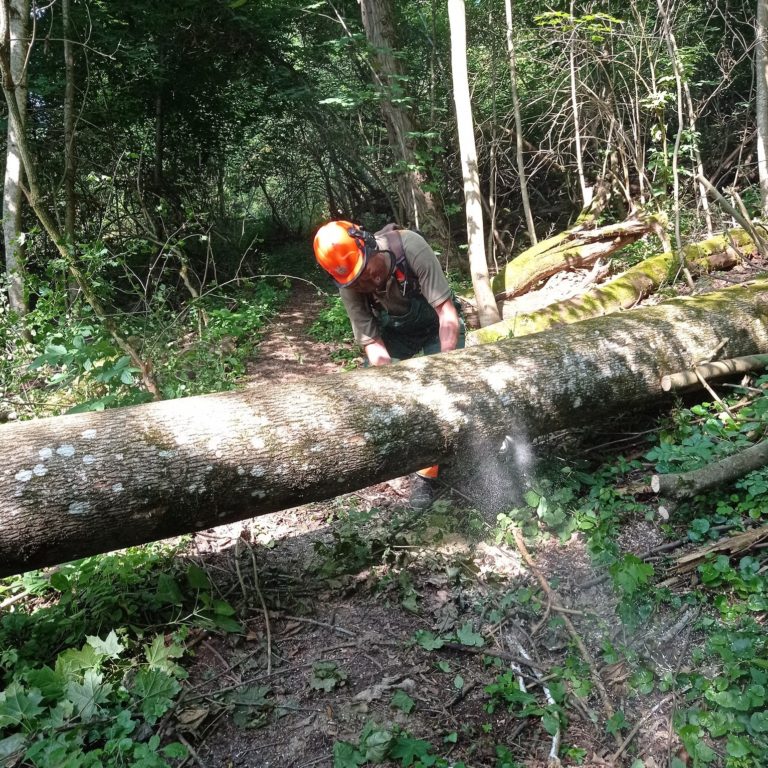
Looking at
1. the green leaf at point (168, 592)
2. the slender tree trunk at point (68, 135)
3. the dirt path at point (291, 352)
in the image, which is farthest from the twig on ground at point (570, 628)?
the slender tree trunk at point (68, 135)

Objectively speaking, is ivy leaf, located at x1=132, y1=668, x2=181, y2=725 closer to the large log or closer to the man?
the large log

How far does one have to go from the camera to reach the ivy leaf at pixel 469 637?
7.57 feet

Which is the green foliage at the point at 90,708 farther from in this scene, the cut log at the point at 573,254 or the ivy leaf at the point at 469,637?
the cut log at the point at 573,254

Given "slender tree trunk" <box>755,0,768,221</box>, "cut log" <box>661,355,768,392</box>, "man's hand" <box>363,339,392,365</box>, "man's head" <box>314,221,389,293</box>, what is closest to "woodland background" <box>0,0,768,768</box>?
"cut log" <box>661,355,768,392</box>

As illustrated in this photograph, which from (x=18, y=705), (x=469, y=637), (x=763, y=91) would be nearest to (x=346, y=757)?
(x=469, y=637)

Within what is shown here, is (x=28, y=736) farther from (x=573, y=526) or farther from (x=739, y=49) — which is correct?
(x=739, y=49)

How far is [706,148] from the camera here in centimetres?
946

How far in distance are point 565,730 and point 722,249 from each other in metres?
6.25

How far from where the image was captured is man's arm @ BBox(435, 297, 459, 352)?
3410 millimetres

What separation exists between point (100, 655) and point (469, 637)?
5.08 feet

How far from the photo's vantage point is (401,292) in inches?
141

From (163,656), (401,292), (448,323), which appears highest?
(401,292)

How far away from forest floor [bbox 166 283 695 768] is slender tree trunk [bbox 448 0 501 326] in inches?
133

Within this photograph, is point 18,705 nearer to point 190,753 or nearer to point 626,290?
point 190,753
